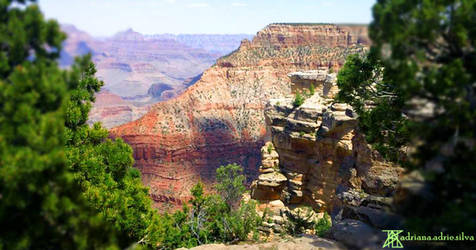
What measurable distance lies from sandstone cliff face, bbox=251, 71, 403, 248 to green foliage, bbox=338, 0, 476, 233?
1137cm

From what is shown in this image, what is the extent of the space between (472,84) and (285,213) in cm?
2181

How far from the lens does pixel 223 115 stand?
231ft

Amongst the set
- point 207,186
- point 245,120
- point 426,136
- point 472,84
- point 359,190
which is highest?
point 472,84

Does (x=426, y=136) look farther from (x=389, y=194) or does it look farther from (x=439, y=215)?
(x=389, y=194)

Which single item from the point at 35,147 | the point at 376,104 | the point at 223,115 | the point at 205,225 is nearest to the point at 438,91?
the point at 35,147

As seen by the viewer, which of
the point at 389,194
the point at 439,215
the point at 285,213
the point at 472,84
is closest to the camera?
the point at 439,215

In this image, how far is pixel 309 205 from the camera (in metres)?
29.2

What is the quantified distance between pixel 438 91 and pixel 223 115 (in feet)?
213

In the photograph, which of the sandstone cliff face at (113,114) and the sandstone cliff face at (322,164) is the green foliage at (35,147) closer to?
the sandstone cliff face at (322,164)

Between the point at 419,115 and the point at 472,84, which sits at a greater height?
the point at 472,84

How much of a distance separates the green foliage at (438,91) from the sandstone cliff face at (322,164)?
11375mm

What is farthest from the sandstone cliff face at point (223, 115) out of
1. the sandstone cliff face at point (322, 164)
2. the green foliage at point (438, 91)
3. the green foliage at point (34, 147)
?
the green foliage at point (438, 91)

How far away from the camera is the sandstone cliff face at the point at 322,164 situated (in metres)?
20.1

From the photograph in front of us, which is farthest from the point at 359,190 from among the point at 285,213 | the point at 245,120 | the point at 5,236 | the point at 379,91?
the point at 245,120
